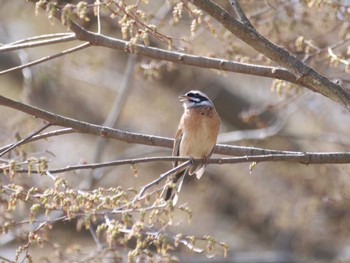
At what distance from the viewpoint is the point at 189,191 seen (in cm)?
1155

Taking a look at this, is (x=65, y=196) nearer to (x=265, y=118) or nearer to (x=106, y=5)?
(x=106, y=5)

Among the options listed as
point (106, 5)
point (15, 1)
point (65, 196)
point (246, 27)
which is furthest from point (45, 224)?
point (15, 1)

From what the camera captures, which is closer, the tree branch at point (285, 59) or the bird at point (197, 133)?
the tree branch at point (285, 59)

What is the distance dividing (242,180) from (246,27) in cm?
717

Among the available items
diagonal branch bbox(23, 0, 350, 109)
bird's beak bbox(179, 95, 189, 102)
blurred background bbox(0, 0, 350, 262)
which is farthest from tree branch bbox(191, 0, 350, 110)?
blurred background bbox(0, 0, 350, 262)

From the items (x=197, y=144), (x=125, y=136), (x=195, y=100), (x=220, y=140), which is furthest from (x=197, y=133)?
(x=220, y=140)

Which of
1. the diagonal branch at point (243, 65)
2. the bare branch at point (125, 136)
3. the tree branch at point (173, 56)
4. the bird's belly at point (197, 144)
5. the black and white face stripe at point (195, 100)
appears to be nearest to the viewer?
the bare branch at point (125, 136)

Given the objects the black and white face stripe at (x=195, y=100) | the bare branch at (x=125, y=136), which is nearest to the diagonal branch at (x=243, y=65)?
the bare branch at (x=125, y=136)

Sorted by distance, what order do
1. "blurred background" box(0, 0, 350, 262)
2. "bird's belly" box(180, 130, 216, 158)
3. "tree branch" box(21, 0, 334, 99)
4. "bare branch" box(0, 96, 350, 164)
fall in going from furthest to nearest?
1. "blurred background" box(0, 0, 350, 262)
2. "bird's belly" box(180, 130, 216, 158)
3. "tree branch" box(21, 0, 334, 99)
4. "bare branch" box(0, 96, 350, 164)

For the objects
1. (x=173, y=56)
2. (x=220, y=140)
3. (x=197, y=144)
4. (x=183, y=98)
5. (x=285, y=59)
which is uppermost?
(x=285, y=59)

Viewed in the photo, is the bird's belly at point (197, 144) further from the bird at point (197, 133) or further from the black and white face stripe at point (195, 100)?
the black and white face stripe at point (195, 100)

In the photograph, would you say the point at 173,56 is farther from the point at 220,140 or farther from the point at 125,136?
the point at 220,140

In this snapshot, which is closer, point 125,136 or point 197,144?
point 125,136

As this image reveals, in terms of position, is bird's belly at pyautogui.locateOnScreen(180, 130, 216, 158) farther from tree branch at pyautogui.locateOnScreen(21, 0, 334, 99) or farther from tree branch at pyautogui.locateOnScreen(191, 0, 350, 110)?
tree branch at pyautogui.locateOnScreen(191, 0, 350, 110)
